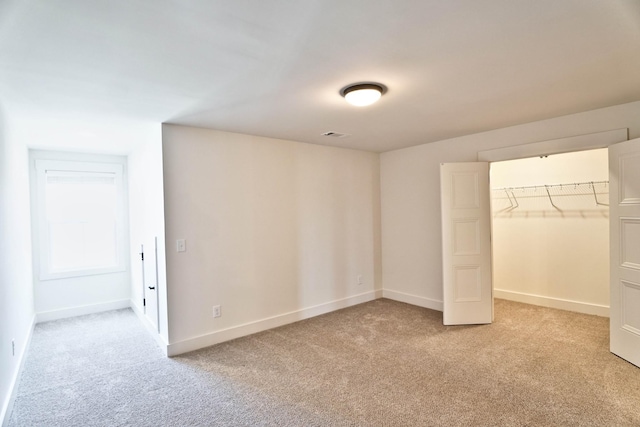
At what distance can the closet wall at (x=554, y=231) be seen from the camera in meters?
4.23

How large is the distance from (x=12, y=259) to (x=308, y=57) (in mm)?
3141

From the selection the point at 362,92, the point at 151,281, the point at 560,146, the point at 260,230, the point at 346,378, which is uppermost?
the point at 362,92

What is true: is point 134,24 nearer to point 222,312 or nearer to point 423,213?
point 222,312

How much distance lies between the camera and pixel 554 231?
4.57 m

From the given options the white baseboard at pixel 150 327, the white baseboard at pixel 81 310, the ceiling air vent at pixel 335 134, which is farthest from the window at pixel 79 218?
the ceiling air vent at pixel 335 134

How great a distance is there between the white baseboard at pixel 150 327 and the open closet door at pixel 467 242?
10.6 ft

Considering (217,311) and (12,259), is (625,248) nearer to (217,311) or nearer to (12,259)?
(217,311)

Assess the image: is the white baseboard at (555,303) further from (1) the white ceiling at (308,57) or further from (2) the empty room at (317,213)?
(1) the white ceiling at (308,57)

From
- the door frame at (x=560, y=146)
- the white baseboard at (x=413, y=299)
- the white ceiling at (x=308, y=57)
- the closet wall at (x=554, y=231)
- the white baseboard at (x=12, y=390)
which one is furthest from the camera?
the white baseboard at (x=413, y=299)

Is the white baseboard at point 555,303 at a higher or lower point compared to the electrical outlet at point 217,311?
lower

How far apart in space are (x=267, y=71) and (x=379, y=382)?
255cm

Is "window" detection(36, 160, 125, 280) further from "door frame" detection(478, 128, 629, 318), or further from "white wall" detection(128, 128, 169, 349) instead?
"door frame" detection(478, 128, 629, 318)

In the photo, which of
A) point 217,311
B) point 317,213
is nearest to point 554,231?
point 317,213

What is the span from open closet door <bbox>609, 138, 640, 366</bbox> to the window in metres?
6.21
